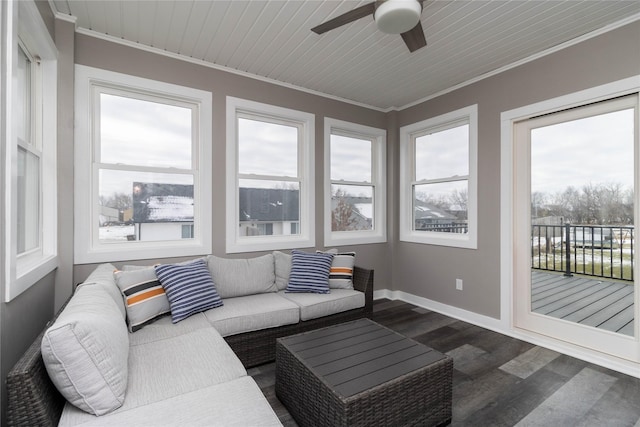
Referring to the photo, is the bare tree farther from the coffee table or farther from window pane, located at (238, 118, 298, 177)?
the coffee table

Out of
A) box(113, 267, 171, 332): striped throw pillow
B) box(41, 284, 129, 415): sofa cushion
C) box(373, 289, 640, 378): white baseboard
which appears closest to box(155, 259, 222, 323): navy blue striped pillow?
box(113, 267, 171, 332): striped throw pillow

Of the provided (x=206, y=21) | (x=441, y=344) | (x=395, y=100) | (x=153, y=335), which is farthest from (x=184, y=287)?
(x=395, y=100)

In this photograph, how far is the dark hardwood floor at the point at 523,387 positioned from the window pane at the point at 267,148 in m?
2.10

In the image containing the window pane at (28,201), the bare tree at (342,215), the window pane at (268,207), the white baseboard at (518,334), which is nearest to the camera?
the window pane at (28,201)

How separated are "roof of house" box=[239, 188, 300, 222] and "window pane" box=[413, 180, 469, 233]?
1735 millimetres

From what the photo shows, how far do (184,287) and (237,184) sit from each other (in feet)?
4.29

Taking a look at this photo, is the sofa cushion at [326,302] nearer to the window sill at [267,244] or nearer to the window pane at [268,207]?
the window sill at [267,244]

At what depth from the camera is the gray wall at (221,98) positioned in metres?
2.59

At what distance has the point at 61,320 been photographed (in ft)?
3.92

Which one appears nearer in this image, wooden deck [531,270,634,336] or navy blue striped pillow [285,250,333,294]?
wooden deck [531,270,634,336]

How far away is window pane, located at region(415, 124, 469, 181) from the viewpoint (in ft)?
12.0

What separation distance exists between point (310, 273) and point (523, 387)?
1885mm

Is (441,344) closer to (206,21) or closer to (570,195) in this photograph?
(570,195)

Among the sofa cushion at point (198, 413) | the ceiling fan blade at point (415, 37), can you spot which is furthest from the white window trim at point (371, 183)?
the sofa cushion at point (198, 413)
